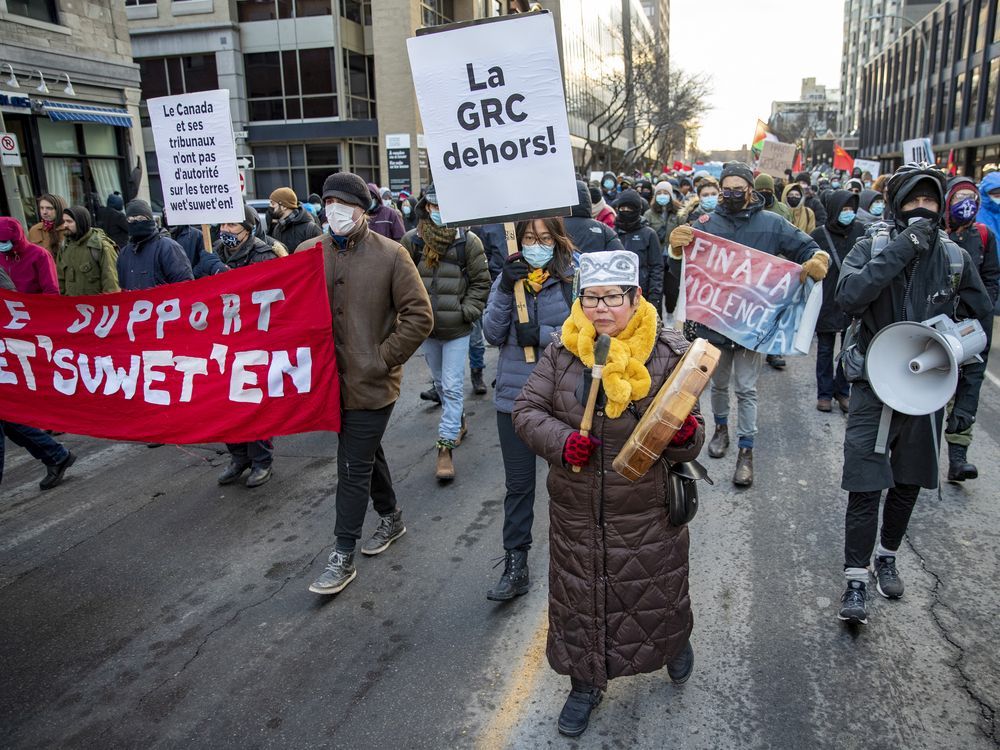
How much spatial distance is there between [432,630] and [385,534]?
3.55 feet

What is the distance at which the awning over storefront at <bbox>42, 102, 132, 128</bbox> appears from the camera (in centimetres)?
1719

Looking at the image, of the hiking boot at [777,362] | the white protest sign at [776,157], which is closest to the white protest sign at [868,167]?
the white protest sign at [776,157]

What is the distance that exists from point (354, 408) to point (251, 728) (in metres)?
1.74

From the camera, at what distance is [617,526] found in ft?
9.82

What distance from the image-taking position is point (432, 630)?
3.90 m

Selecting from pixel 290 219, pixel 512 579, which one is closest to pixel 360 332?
pixel 512 579

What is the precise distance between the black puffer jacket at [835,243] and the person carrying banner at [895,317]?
374cm

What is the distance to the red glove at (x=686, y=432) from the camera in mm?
2844

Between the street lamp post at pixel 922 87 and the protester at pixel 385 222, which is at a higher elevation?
the street lamp post at pixel 922 87

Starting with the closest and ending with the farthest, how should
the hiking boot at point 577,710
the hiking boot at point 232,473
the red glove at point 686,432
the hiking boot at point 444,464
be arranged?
1. the red glove at point 686,432
2. the hiking boot at point 577,710
3. the hiking boot at point 444,464
4. the hiking boot at point 232,473

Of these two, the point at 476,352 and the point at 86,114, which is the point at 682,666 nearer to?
the point at 476,352

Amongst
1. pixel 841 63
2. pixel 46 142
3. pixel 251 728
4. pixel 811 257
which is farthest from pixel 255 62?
pixel 841 63

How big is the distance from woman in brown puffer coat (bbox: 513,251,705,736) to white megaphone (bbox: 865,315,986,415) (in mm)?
1305

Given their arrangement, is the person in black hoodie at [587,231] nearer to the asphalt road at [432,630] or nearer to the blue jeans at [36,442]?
the asphalt road at [432,630]
